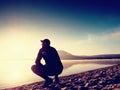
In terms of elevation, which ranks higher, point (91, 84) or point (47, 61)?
point (47, 61)

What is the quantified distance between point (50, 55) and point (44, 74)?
1.02m

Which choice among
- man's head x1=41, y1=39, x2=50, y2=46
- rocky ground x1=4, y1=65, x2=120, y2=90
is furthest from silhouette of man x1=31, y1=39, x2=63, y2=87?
rocky ground x1=4, y1=65, x2=120, y2=90

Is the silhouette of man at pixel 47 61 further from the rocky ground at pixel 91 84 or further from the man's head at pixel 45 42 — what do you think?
the rocky ground at pixel 91 84

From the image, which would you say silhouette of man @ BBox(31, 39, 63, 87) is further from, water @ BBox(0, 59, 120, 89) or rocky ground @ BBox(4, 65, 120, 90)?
water @ BBox(0, 59, 120, 89)

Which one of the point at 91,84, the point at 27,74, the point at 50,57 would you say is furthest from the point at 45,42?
the point at 27,74

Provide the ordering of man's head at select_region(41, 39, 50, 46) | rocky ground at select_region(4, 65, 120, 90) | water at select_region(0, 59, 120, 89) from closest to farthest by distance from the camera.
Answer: rocky ground at select_region(4, 65, 120, 90) → man's head at select_region(41, 39, 50, 46) → water at select_region(0, 59, 120, 89)

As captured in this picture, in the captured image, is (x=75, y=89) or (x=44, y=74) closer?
(x=75, y=89)

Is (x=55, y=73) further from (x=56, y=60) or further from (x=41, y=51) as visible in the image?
(x=41, y=51)

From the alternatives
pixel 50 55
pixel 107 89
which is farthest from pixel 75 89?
pixel 50 55

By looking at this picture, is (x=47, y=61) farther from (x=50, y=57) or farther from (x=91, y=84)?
(x=91, y=84)

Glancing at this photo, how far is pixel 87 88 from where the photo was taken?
336 inches

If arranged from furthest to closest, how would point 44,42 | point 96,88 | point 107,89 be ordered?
point 44,42 → point 96,88 → point 107,89

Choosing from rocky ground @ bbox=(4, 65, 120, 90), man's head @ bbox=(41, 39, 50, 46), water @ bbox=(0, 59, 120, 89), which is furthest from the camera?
water @ bbox=(0, 59, 120, 89)

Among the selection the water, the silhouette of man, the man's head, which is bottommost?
the water
